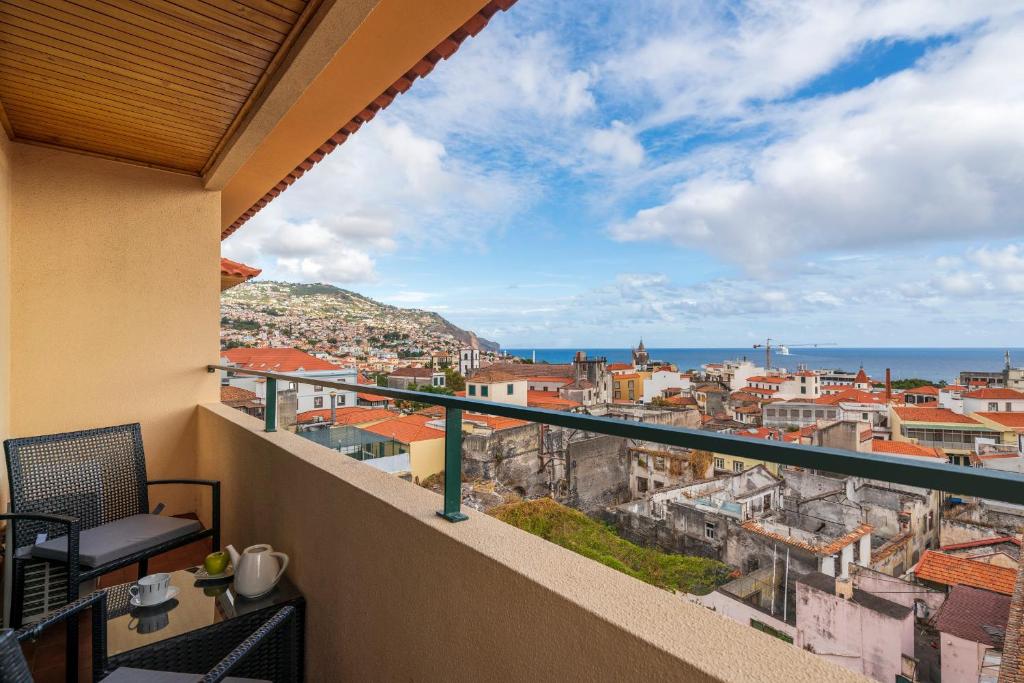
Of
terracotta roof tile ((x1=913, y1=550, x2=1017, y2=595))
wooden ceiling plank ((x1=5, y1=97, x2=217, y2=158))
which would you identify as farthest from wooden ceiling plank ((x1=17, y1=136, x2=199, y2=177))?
terracotta roof tile ((x1=913, y1=550, x2=1017, y2=595))

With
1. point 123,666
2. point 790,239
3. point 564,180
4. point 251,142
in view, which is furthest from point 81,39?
point 564,180

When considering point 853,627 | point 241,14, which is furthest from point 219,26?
point 853,627

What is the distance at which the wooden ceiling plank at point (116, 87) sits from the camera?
2.23 metres

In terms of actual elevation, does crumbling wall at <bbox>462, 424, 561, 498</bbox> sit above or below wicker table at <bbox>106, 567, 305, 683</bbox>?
above

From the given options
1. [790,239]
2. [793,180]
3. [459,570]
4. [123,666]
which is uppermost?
[793,180]

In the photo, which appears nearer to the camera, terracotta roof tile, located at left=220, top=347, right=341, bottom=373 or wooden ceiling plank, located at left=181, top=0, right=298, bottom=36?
wooden ceiling plank, located at left=181, top=0, right=298, bottom=36

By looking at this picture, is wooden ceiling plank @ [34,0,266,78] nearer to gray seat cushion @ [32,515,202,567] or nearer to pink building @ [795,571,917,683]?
gray seat cushion @ [32,515,202,567]

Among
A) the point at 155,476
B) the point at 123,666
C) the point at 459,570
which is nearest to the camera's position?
the point at 459,570

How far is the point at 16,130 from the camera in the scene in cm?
302

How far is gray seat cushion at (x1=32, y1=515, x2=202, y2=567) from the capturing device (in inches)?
89.0

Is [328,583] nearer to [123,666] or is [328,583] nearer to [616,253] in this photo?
[123,666]

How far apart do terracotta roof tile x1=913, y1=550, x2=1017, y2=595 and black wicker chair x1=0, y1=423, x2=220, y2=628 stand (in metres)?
2.78

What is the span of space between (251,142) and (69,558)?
Result: 2.19 m

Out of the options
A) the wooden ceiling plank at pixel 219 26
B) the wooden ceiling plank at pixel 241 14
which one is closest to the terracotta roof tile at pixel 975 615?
the wooden ceiling plank at pixel 241 14
